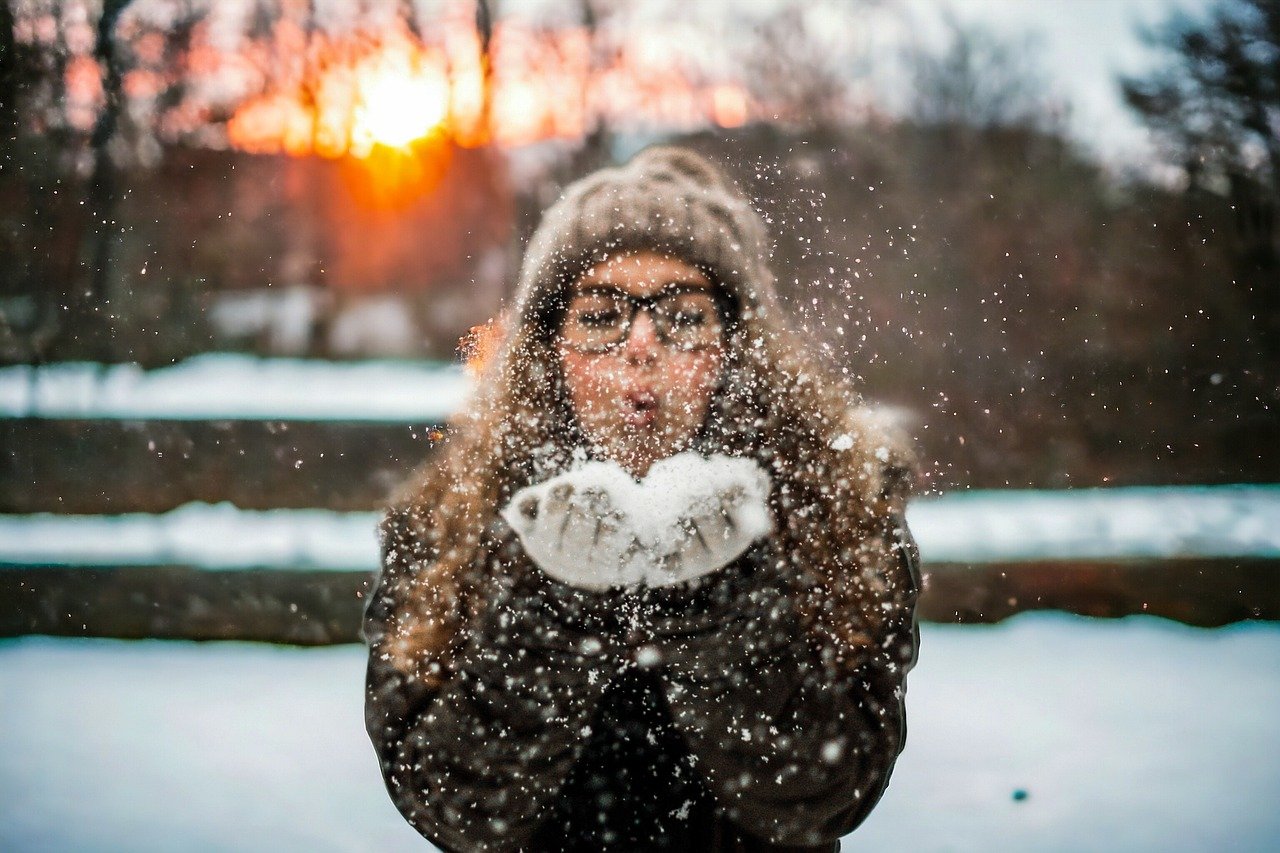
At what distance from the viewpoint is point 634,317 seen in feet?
2.36

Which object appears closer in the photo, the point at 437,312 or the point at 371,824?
the point at 371,824

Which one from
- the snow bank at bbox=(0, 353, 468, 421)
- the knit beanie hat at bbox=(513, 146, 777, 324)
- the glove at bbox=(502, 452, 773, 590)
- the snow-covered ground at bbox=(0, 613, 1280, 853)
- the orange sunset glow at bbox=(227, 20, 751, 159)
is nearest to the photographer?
the glove at bbox=(502, 452, 773, 590)

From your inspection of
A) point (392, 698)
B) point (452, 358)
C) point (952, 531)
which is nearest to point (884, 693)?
point (392, 698)

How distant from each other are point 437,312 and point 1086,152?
68.9 inches

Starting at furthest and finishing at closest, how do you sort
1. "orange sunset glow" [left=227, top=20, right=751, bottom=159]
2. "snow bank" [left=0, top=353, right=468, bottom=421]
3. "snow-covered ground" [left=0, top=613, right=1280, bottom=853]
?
"snow bank" [left=0, top=353, right=468, bottom=421]
"snow-covered ground" [left=0, top=613, right=1280, bottom=853]
"orange sunset glow" [left=227, top=20, right=751, bottom=159]

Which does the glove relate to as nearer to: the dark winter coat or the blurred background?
the dark winter coat

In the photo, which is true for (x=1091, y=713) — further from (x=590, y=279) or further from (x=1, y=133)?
(x=1, y=133)

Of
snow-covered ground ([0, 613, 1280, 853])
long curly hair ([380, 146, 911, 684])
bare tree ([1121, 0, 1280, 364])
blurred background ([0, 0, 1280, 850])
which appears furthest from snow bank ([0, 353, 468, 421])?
bare tree ([1121, 0, 1280, 364])

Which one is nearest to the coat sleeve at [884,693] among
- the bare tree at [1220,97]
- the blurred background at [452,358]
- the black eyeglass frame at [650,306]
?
the black eyeglass frame at [650,306]

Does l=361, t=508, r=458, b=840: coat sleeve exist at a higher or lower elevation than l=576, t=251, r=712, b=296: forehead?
lower

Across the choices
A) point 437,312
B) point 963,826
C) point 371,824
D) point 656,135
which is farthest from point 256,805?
point 656,135

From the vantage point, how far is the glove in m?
0.67

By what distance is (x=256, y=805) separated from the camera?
1.74 metres

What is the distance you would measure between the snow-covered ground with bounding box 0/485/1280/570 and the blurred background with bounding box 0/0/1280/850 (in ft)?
0.04
